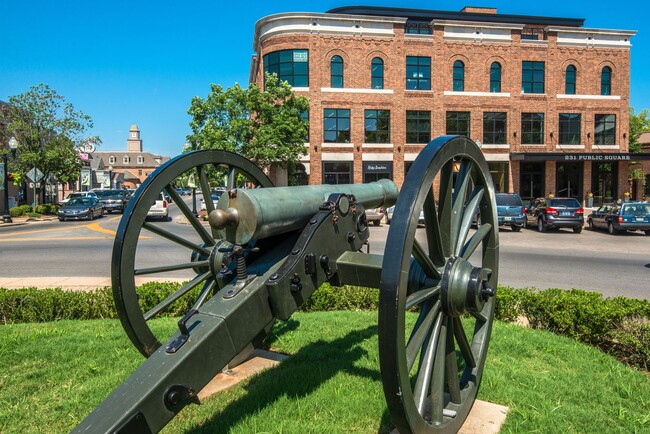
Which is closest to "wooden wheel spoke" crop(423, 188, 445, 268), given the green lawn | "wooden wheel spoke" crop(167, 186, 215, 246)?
the green lawn

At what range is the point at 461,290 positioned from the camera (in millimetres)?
3086

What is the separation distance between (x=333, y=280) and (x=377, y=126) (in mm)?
32063

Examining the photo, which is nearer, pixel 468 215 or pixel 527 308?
pixel 468 215

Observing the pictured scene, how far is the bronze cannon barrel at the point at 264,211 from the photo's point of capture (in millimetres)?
3008

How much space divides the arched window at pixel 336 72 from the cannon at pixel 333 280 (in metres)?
30.9

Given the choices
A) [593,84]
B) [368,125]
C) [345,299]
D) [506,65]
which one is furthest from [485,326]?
[593,84]

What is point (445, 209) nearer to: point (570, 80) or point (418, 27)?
point (418, 27)

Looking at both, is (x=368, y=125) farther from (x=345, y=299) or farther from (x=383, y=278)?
(x=383, y=278)

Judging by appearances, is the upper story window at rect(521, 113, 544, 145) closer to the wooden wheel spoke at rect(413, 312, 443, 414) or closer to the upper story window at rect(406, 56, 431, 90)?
the upper story window at rect(406, 56, 431, 90)

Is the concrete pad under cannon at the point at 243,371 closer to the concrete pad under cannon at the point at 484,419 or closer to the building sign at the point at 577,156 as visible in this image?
the concrete pad under cannon at the point at 484,419

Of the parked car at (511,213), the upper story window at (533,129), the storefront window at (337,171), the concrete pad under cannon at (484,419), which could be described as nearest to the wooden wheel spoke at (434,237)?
the concrete pad under cannon at (484,419)

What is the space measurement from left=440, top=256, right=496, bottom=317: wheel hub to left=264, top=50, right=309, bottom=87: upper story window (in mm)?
31824

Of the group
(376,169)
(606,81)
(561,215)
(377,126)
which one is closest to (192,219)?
(561,215)

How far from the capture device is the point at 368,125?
3462 cm
